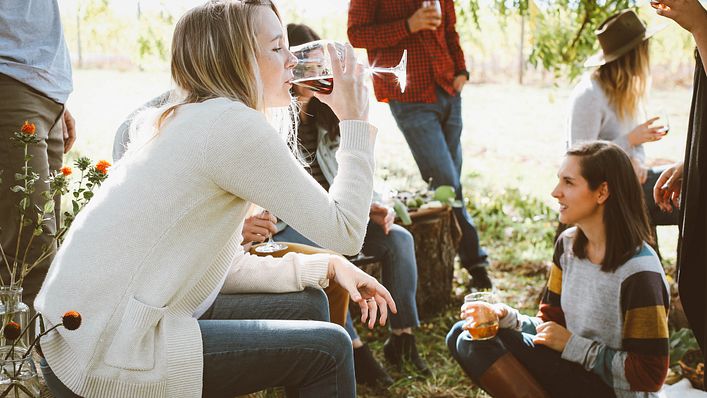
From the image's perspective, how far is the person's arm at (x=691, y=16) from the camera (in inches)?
73.6

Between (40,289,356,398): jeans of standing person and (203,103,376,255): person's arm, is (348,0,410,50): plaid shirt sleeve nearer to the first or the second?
(203,103,376,255): person's arm

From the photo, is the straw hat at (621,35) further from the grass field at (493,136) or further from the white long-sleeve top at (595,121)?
the grass field at (493,136)

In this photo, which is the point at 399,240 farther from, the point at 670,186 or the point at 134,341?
the point at 134,341

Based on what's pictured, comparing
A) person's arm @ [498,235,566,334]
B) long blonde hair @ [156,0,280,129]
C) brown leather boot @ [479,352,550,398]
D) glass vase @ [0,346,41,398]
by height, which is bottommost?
brown leather boot @ [479,352,550,398]

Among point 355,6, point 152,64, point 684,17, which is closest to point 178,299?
point 684,17

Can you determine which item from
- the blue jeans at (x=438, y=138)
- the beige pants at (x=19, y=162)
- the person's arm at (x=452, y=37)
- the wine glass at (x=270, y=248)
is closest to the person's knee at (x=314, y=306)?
the wine glass at (x=270, y=248)

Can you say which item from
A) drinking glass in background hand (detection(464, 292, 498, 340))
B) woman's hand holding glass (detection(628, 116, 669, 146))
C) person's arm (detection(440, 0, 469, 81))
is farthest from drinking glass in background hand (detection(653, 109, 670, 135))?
drinking glass in background hand (detection(464, 292, 498, 340))

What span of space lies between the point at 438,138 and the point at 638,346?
1.95 meters

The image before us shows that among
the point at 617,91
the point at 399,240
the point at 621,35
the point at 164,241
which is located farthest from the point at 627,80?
the point at 164,241

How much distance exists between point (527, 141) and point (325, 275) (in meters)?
6.44

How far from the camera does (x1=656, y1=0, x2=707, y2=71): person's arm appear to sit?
73.6 inches

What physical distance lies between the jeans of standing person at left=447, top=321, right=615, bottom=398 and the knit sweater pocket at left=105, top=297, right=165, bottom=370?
1233 millimetres

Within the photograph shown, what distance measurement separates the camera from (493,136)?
8.25 metres

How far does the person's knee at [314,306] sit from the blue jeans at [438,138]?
2.19 meters
